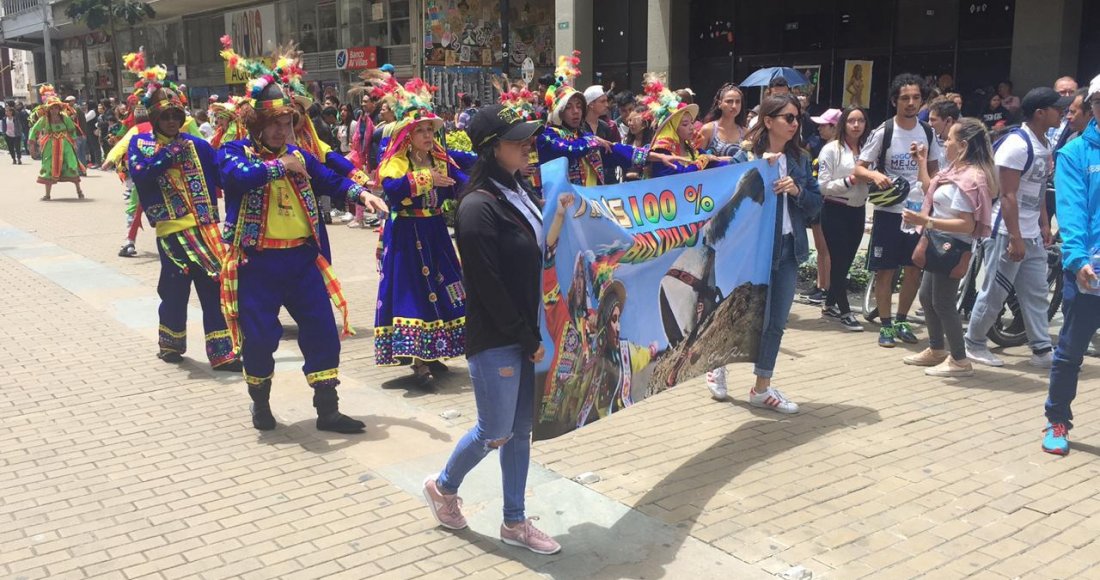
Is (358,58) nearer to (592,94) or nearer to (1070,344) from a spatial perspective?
(592,94)

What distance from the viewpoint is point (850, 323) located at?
8.16 m

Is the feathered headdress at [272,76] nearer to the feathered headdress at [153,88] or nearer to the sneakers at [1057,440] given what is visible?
the feathered headdress at [153,88]

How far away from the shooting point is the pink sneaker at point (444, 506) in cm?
426

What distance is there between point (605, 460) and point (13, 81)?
8040 cm

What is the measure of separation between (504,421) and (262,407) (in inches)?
89.8

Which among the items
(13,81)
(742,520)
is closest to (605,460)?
(742,520)

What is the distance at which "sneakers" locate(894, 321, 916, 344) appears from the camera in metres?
7.61

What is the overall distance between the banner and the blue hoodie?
58.0 inches

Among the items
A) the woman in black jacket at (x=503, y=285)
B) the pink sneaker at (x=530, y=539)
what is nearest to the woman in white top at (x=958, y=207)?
the woman in black jacket at (x=503, y=285)

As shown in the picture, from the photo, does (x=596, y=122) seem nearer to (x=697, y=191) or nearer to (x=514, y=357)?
(x=697, y=191)

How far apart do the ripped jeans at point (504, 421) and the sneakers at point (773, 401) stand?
2.28 meters

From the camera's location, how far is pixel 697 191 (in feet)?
17.0

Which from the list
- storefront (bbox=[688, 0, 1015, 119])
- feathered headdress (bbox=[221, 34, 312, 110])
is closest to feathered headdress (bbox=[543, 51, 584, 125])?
feathered headdress (bbox=[221, 34, 312, 110])

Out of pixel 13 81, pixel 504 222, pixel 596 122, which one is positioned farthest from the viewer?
pixel 13 81
